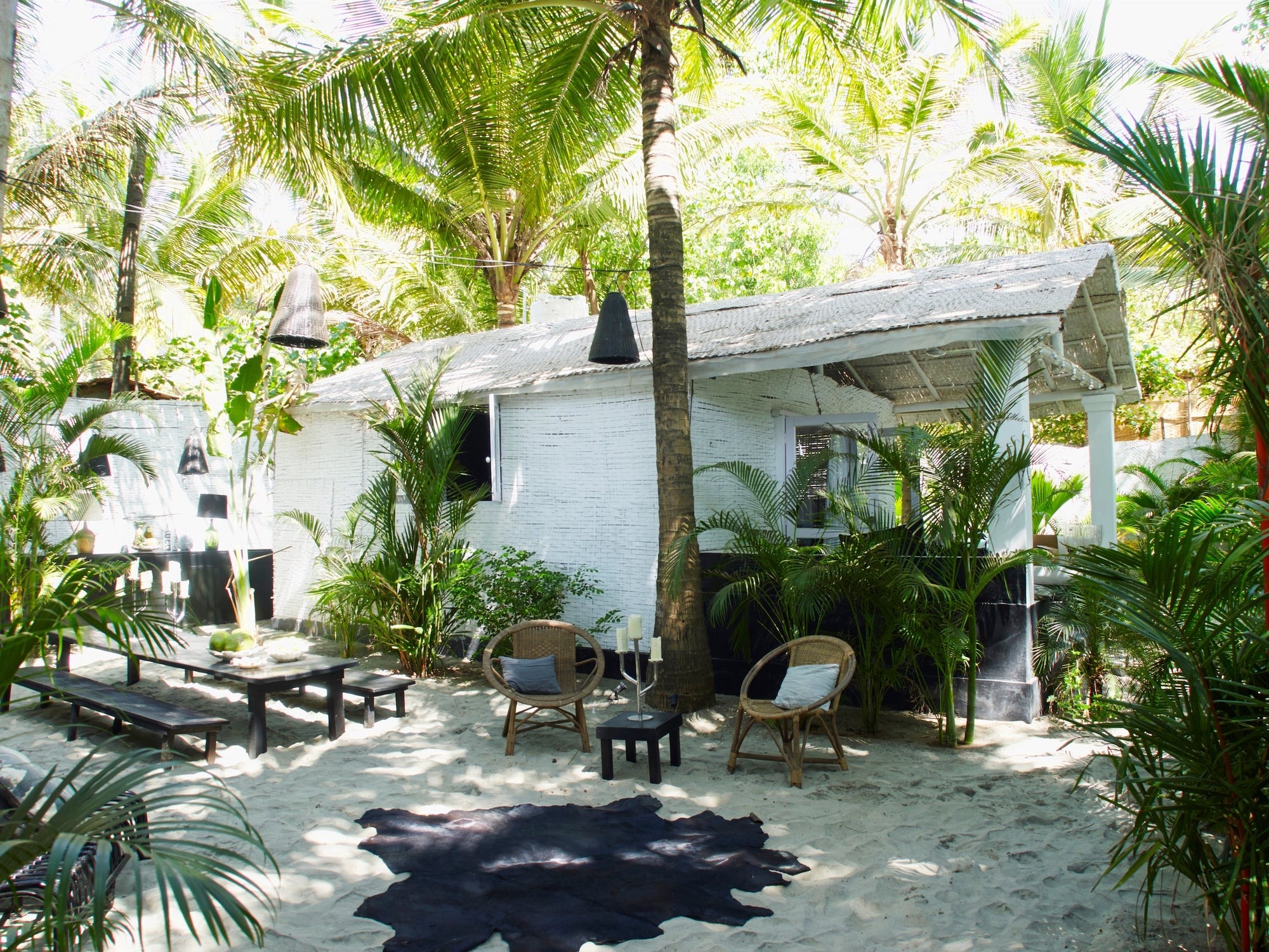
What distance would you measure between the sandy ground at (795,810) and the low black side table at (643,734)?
11 cm

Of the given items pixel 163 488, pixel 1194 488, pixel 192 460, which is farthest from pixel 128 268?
pixel 1194 488

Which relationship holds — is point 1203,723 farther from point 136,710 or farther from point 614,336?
point 136,710

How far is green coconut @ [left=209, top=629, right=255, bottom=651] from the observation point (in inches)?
282

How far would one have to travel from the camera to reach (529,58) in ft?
28.4

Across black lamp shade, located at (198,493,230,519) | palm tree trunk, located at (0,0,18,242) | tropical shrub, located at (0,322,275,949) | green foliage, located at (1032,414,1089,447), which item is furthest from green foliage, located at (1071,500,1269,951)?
green foliage, located at (1032,414,1089,447)

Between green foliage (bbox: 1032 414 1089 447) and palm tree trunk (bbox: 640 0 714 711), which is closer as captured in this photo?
palm tree trunk (bbox: 640 0 714 711)

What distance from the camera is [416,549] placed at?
363 inches

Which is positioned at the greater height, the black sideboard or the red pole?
the red pole

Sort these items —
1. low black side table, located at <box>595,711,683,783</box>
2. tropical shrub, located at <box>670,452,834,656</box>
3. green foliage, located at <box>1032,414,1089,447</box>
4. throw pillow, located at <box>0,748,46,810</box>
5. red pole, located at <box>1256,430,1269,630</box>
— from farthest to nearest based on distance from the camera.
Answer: green foliage, located at <box>1032,414,1089,447</box> → tropical shrub, located at <box>670,452,834,656</box> → low black side table, located at <box>595,711,683,783</box> → throw pillow, located at <box>0,748,46,810</box> → red pole, located at <box>1256,430,1269,630</box>

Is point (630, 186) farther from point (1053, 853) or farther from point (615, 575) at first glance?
point (1053, 853)

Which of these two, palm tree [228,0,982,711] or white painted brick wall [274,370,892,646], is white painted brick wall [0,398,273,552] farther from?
palm tree [228,0,982,711]

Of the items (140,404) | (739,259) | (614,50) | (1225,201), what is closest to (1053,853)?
(1225,201)

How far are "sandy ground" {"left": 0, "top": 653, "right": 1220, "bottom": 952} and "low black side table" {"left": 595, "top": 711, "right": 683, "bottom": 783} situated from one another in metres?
0.11

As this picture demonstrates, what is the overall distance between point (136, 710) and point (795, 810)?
4695 millimetres
